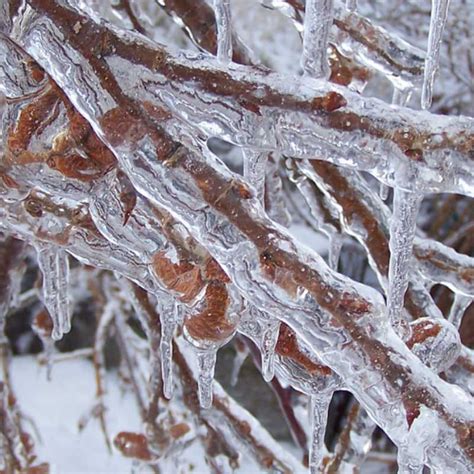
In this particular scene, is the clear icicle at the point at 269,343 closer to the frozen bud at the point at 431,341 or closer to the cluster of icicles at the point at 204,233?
the cluster of icicles at the point at 204,233

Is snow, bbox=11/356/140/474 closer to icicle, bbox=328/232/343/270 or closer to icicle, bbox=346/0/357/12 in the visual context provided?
icicle, bbox=328/232/343/270

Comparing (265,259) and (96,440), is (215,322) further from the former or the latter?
(96,440)

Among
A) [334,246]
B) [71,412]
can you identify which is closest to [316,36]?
[334,246]

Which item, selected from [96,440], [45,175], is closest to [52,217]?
[45,175]

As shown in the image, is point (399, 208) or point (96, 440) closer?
point (399, 208)

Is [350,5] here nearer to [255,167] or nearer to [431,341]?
[255,167]

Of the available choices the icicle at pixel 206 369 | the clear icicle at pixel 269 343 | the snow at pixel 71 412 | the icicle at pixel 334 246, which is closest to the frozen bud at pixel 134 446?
the icicle at pixel 334 246
